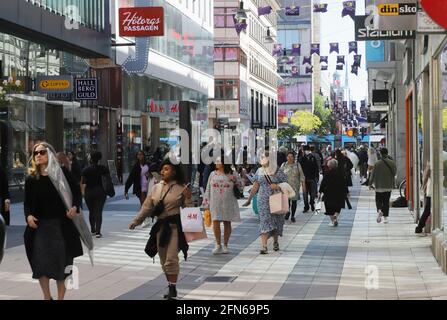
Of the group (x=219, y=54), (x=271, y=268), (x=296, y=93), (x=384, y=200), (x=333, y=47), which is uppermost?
(x=296, y=93)

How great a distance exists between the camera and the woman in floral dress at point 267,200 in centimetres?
1631

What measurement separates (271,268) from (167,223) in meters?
3.32

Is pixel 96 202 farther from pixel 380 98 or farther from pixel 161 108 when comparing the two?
pixel 161 108

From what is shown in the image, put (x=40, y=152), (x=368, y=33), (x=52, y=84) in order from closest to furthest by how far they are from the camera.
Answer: (x=40, y=152) < (x=368, y=33) < (x=52, y=84)

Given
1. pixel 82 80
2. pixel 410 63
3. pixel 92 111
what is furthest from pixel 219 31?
pixel 410 63

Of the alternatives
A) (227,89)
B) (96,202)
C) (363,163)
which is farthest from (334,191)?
(227,89)

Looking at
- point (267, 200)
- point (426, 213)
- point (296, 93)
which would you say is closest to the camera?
point (267, 200)

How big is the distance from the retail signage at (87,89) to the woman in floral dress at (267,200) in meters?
18.9

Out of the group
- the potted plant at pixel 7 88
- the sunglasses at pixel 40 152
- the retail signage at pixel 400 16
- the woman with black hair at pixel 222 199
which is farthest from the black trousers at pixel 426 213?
the potted plant at pixel 7 88

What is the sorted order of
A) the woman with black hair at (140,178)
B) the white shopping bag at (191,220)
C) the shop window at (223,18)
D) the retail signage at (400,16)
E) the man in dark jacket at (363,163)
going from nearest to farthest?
the white shopping bag at (191,220), the retail signage at (400,16), the woman with black hair at (140,178), the man in dark jacket at (363,163), the shop window at (223,18)

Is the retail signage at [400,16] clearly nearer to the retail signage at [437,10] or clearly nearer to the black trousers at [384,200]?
the black trousers at [384,200]

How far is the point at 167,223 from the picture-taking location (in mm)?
11133

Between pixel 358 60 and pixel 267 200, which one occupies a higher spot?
pixel 358 60

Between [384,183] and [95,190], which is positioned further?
[384,183]
